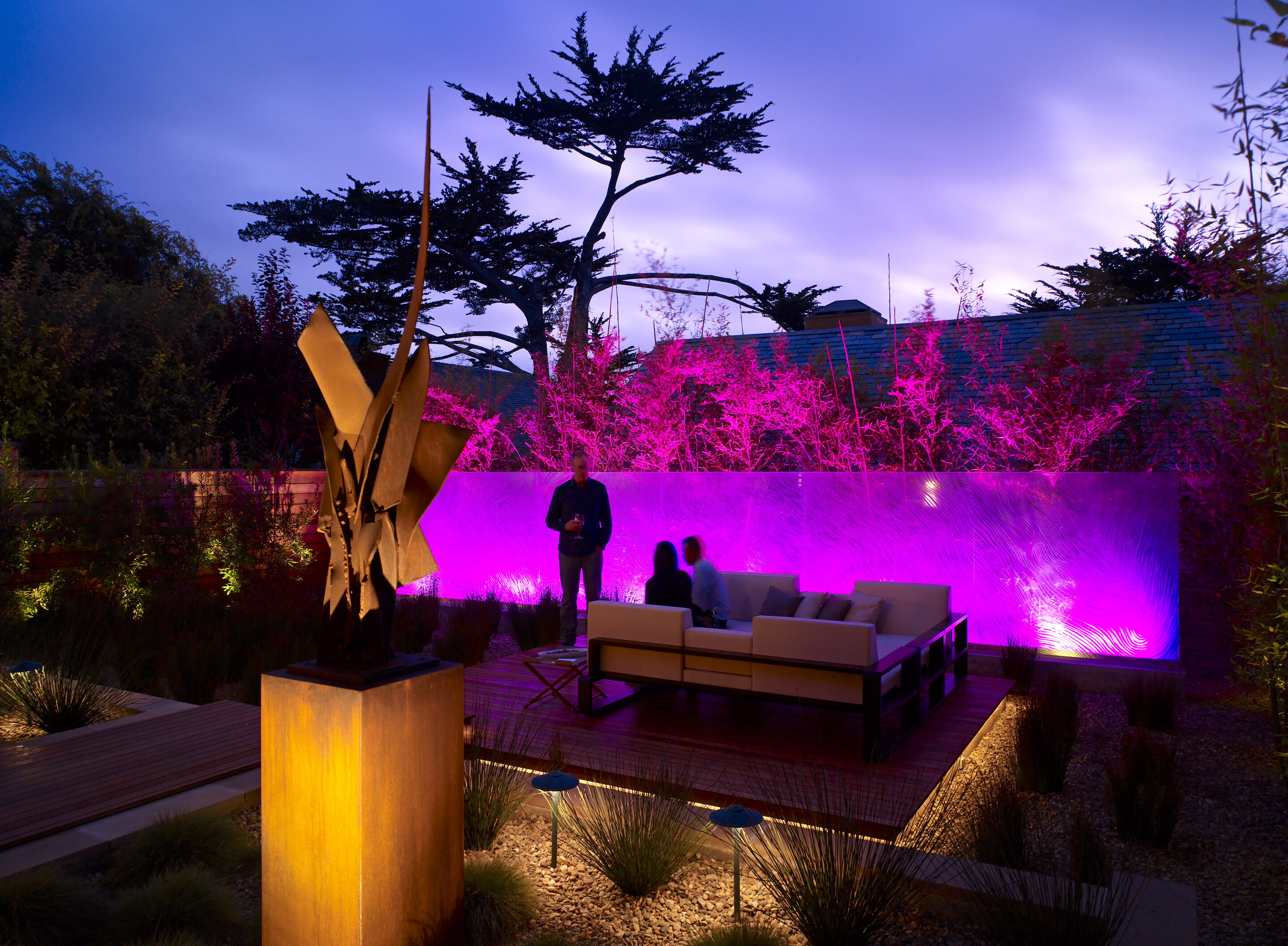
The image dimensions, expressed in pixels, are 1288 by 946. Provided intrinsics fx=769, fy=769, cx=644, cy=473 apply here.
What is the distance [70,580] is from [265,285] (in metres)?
5.24

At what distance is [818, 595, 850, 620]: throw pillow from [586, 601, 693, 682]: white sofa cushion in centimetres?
112

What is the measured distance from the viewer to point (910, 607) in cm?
553

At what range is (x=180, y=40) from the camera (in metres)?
15.2

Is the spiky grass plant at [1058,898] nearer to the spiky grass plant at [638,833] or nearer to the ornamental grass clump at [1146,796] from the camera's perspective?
the ornamental grass clump at [1146,796]

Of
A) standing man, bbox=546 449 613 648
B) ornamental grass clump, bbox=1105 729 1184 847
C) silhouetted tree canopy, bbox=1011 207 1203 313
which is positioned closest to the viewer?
ornamental grass clump, bbox=1105 729 1184 847

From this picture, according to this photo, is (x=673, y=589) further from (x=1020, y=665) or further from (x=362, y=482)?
(x=362, y=482)

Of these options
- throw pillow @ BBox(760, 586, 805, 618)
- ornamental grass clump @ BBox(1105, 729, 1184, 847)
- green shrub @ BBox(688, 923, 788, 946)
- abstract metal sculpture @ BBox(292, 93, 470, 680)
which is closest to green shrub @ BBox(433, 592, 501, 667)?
throw pillow @ BBox(760, 586, 805, 618)

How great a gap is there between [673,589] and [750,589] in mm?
1225

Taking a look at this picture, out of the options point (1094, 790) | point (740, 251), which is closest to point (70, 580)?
point (1094, 790)

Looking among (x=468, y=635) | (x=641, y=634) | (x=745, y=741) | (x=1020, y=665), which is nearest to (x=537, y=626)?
(x=468, y=635)

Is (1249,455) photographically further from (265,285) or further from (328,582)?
(265,285)

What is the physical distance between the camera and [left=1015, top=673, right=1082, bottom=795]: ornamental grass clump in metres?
3.73

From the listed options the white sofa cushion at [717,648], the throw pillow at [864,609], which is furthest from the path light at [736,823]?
the throw pillow at [864,609]

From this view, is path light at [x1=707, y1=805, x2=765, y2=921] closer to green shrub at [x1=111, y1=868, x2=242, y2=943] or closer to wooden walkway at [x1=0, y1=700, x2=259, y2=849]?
green shrub at [x1=111, y1=868, x2=242, y2=943]
